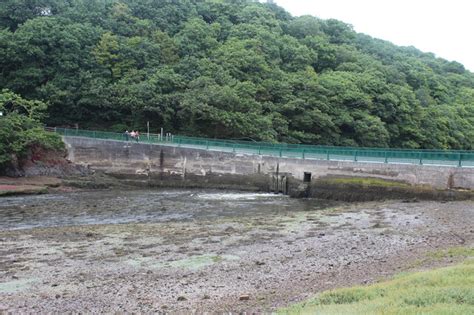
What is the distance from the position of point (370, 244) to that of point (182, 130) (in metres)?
38.7

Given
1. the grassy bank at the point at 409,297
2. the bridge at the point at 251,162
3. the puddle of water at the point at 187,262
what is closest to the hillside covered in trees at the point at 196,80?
the bridge at the point at 251,162

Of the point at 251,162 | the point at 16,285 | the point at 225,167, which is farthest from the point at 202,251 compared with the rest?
the point at 225,167

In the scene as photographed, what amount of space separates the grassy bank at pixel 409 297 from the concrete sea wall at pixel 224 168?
2042cm

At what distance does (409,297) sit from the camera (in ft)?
25.8

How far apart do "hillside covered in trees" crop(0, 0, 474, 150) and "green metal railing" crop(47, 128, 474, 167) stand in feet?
19.2

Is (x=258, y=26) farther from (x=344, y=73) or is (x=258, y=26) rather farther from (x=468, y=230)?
(x=468, y=230)

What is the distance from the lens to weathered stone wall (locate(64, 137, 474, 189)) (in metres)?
28.8

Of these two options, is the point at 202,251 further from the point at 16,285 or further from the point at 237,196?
the point at 237,196

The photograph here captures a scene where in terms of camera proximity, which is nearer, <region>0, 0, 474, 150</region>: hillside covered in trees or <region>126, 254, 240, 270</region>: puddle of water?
<region>126, 254, 240, 270</region>: puddle of water

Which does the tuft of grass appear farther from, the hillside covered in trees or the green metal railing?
the hillside covered in trees

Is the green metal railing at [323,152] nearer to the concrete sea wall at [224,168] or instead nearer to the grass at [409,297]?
the concrete sea wall at [224,168]

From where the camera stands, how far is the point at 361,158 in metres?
32.7

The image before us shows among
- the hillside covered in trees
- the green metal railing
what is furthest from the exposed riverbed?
the hillside covered in trees

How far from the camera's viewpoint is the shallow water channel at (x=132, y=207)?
77.0ft
